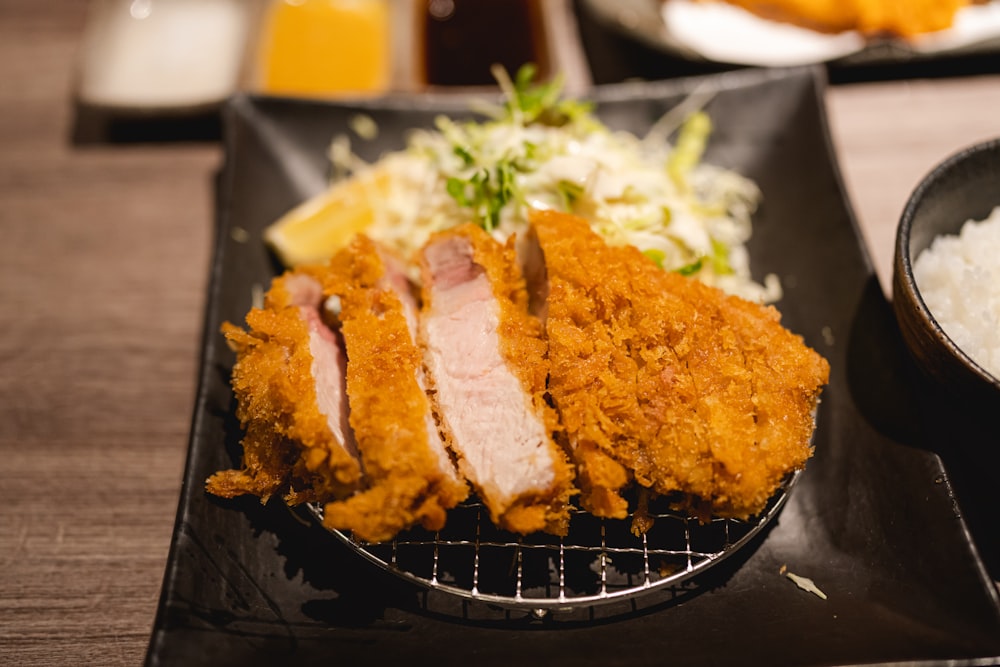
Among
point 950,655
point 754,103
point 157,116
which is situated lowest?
point 950,655

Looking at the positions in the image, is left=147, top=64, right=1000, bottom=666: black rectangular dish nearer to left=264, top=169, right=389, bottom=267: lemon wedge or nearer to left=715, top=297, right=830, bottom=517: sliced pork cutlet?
left=264, top=169, right=389, bottom=267: lemon wedge

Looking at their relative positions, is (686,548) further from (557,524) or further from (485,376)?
(485,376)

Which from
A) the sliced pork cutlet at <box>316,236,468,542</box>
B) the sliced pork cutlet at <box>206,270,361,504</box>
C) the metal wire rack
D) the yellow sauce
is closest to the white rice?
the metal wire rack

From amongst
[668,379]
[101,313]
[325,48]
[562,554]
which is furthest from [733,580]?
[325,48]

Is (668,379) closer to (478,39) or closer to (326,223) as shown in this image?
(326,223)

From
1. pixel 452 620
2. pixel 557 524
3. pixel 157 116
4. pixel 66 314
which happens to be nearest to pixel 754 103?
pixel 557 524

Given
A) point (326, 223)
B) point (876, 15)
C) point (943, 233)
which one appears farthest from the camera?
point (876, 15)
